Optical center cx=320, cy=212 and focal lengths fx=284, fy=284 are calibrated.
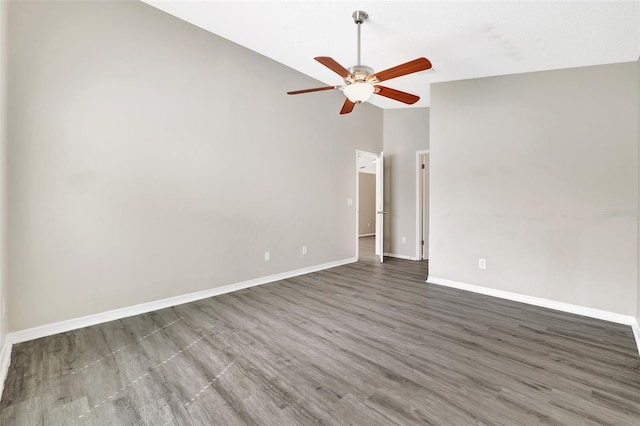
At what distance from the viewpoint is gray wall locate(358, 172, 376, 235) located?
9.52 meters

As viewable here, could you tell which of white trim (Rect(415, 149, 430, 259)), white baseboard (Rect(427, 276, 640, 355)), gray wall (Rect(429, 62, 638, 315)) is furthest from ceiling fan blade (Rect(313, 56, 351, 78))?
white trim (Rect(415, 149, 430, 259))

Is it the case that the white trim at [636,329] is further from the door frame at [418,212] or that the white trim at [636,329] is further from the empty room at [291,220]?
the door frame at [418,212]

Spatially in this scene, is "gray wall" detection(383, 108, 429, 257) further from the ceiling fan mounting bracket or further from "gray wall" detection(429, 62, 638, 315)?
the ceiling fan mounting bracket

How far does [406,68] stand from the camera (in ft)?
7.23

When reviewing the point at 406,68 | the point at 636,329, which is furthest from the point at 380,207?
the point at 636,329

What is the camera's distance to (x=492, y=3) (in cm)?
232

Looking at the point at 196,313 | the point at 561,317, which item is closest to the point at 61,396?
the point at 196,313

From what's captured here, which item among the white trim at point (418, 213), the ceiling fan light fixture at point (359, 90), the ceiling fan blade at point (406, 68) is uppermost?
the ceiling fan blade at point (406, 68)

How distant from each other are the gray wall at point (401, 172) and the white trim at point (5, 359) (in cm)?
554

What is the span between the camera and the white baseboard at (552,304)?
2891 millimetres

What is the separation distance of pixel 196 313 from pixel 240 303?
0.49m

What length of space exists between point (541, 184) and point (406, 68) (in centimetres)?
240

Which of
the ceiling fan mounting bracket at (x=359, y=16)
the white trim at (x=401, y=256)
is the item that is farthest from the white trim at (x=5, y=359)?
the white trim at (x=401, y=256)

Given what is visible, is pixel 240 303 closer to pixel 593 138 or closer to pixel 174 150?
pixel 174 150
